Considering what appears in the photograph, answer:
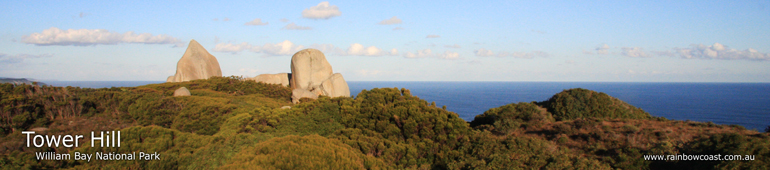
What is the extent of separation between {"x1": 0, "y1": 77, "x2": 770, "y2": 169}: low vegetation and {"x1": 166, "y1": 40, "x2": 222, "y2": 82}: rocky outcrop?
1369 centimetres

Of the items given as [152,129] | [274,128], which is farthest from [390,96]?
[152,129]

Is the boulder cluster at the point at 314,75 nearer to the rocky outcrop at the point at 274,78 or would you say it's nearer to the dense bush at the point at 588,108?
the rocky outcrop at the point at 274,78

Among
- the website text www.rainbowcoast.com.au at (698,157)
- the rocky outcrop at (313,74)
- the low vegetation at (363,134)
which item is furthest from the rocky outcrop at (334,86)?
the website text www.rainbowcoast.com.au at (698,157)

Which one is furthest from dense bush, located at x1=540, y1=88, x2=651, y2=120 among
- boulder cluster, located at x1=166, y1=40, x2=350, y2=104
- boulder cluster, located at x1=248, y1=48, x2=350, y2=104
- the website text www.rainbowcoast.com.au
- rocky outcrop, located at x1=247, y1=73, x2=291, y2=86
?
rocky outcrop, located at x1=247, y1=73, x2=291, y2=86

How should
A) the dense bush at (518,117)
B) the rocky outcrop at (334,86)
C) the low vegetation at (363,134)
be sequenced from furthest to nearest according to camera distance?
the rocky outcrop at (334,86), the dense bush at (518,117), the low vegetation at (363,134)

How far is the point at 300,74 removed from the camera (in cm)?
3180

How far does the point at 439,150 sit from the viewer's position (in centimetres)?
1384

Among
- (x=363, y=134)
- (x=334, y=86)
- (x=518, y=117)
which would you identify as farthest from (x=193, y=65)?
(x=518, y=117)

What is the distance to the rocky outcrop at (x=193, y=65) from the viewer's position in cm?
3475

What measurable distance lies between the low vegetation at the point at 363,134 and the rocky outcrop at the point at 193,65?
13.7 metres

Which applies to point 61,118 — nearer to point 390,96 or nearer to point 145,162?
point 145,162

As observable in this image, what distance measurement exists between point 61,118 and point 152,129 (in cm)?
929

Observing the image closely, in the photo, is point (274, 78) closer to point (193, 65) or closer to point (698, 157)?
point (193, 65)

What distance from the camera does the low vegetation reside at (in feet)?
33.0
